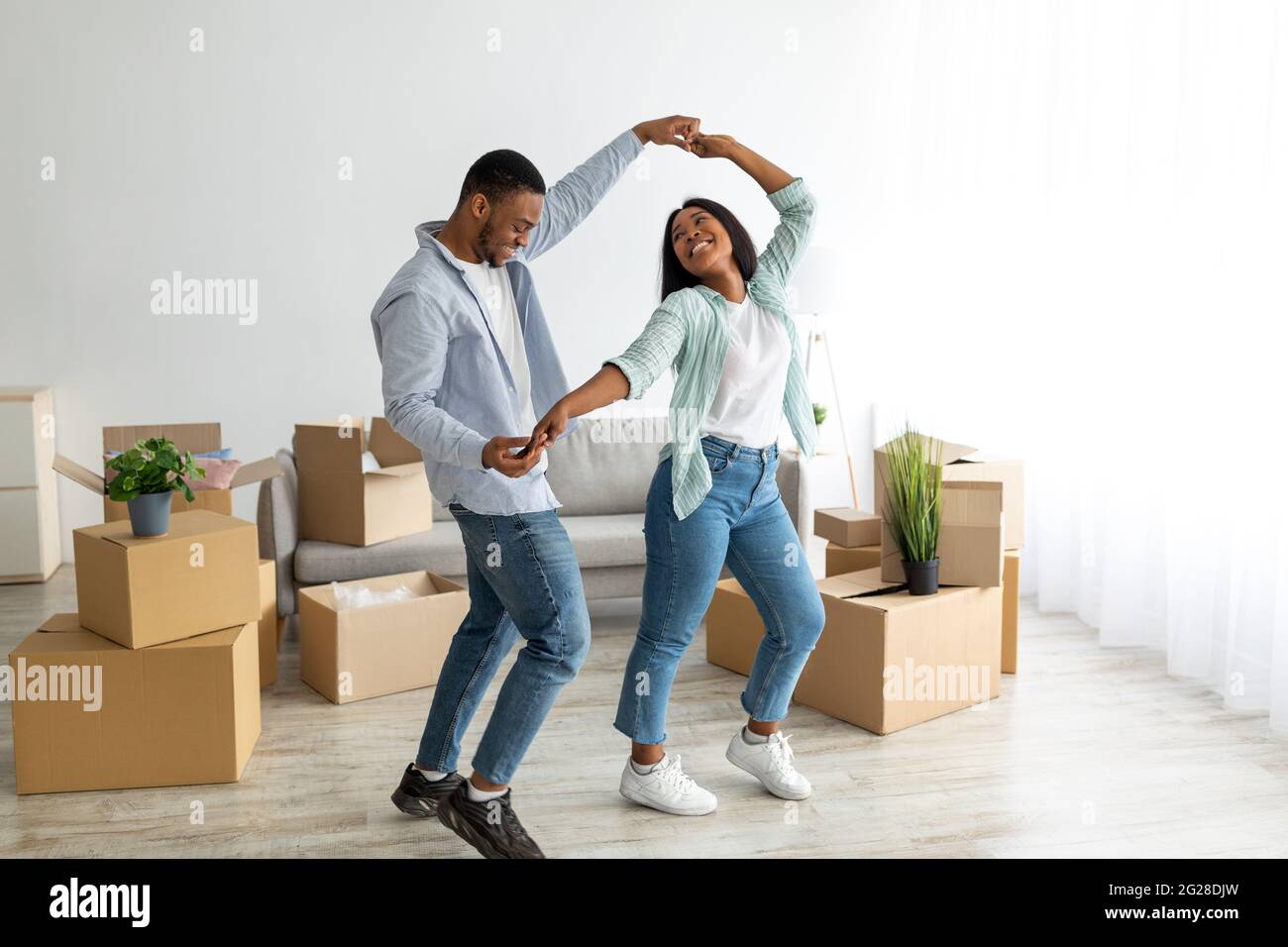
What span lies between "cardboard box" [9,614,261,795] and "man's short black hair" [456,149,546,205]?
1.24 m

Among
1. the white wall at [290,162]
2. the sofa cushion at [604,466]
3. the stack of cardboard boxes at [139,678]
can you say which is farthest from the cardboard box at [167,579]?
the white wall at [290,162]

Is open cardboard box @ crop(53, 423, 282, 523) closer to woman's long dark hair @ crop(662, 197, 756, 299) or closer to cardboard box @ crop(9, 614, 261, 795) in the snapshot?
cardboard box @ crop(9, 614, 261, 795)

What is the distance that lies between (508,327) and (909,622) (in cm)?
140

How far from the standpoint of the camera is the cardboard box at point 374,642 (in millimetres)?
3211

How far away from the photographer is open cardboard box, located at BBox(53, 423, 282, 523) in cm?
329

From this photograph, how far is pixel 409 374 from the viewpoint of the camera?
1.98 m

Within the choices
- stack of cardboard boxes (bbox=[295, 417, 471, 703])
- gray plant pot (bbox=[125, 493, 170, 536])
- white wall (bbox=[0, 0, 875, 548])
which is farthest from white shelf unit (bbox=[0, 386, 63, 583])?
gray plant pot (bbox=[125, 493, 170, 536])

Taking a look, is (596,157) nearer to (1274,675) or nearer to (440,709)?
(440,709)

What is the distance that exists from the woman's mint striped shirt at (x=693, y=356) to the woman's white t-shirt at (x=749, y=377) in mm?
30

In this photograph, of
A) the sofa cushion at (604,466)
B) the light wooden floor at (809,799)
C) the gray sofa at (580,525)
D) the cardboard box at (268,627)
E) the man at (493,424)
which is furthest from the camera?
the sofa cushion at (604,466)

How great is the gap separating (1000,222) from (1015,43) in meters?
0.68

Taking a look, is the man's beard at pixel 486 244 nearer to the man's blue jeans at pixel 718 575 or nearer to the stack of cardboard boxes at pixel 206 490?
the man's blue jeans at pixel 718 575

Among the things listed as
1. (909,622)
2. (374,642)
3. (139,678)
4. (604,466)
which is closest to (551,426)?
(139,678)

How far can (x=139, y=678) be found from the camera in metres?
2.62
